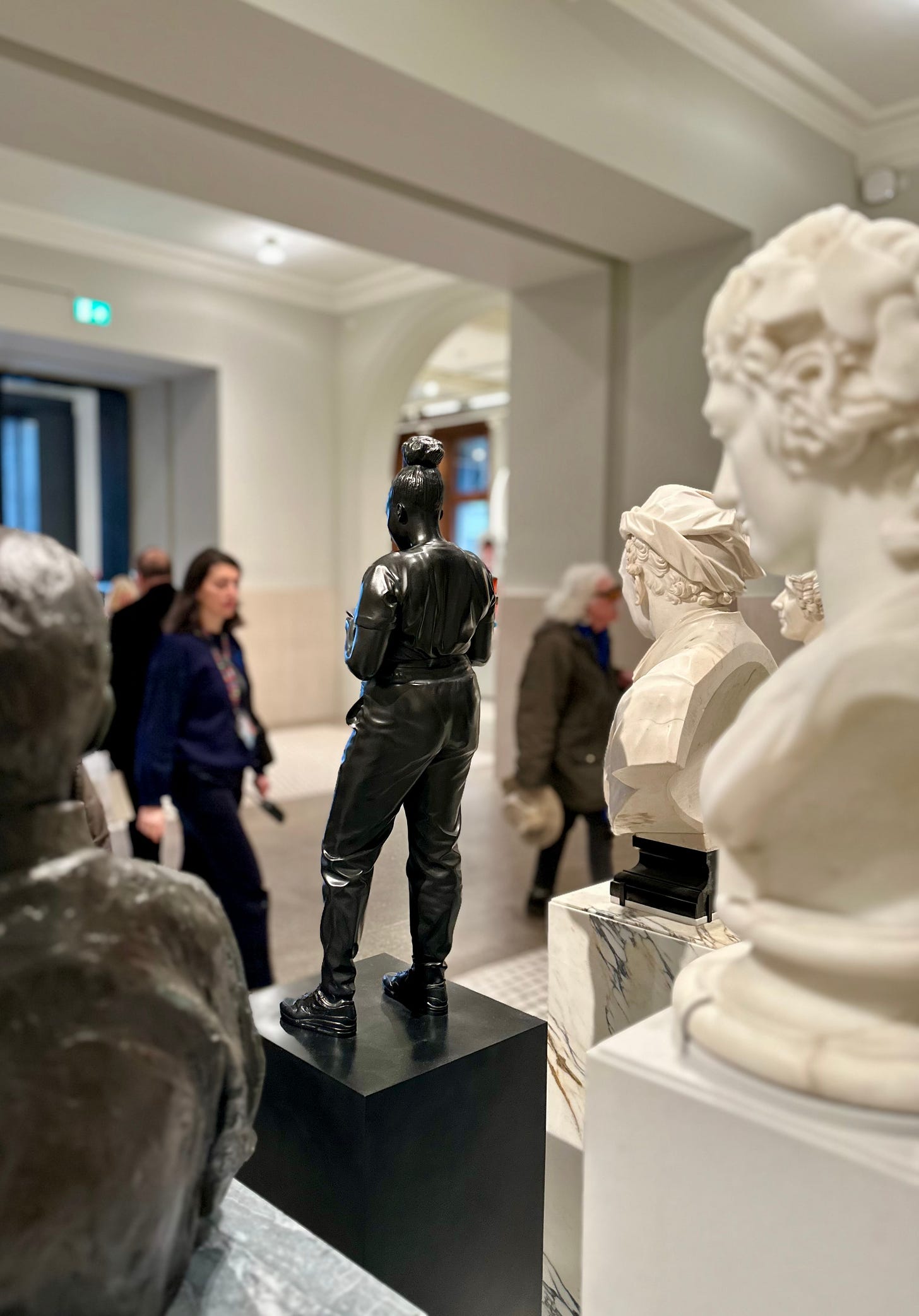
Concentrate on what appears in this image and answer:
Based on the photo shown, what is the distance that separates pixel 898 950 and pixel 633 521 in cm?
133

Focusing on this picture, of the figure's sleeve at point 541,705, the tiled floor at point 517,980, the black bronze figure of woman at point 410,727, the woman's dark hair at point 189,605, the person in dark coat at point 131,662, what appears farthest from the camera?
the figure's sleeve at point 541,705

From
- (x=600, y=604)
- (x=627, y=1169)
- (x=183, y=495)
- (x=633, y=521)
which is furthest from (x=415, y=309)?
(x=627, y=1169)

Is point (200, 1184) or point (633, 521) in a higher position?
point (633, 521)

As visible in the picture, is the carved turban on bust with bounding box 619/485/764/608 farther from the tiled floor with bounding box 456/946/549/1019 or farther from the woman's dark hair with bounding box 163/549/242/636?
the tiled floor with bounding box 456/946/549/1019

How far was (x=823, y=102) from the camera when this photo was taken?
5617mm

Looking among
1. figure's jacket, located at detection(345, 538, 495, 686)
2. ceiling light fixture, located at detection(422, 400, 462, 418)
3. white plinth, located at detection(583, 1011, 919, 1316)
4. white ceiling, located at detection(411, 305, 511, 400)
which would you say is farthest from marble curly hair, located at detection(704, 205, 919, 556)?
ceiling light fixture, located at detection(422, 400, 462, 418)

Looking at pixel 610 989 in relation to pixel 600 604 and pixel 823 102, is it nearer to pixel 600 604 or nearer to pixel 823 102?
pixel 600 604

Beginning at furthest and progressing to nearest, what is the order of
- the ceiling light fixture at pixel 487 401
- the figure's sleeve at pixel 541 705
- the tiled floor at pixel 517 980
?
the ceiling light fixture at pixel 487 401 < the figure's sleeve at pixel 541 705 < the tiled floor at pixel 517 980

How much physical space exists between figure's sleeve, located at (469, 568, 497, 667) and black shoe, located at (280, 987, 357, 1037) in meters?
0.75

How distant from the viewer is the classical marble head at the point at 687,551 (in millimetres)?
2186

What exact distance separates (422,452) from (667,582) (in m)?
0.60

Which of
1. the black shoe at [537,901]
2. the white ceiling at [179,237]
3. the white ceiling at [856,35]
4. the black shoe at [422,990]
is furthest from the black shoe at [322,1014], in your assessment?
the white ceiling at [179,237]

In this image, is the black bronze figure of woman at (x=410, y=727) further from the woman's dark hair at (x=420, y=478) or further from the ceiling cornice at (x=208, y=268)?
the ceiling cornice at (x=208, y=268)

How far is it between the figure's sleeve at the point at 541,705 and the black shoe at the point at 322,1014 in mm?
2545
